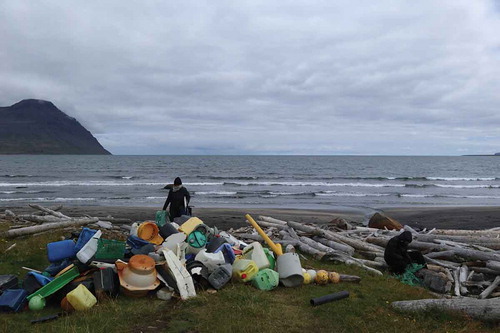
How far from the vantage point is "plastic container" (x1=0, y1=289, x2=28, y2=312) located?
23.1ft

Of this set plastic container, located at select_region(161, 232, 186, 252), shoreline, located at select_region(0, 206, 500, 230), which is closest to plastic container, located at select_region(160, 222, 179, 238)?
plastic container, located at select_region(161, 232, 186, 252)

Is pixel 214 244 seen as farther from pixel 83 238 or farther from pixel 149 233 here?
pixel 83 238

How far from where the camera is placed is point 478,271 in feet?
35.8

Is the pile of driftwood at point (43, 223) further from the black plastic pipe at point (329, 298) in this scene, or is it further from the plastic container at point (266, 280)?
the black plastic pipe at point (329, 298)

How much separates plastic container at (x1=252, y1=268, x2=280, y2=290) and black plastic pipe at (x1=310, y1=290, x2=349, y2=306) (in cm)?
119

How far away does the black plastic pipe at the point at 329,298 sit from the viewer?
300 inches

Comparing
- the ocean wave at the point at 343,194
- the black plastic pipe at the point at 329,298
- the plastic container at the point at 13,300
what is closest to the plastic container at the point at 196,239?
the black plastic pipe at the point at 329,298

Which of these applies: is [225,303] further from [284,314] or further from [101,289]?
[101,289]

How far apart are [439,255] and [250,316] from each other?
810cm

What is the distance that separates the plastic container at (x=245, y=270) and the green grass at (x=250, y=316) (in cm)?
20

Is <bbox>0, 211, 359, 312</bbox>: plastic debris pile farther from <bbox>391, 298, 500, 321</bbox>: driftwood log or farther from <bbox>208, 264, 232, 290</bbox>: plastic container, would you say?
<bbox>391, 298, 500, 321</bbox>: driftwood log

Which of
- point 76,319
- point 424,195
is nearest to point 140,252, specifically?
point 76,319

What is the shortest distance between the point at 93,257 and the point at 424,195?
39012 millimetres

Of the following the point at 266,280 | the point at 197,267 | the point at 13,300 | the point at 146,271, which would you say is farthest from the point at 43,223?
the point at 266,280
